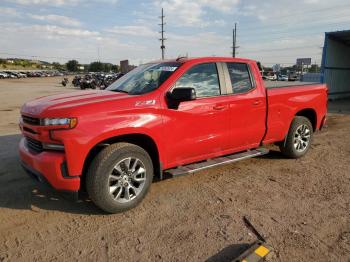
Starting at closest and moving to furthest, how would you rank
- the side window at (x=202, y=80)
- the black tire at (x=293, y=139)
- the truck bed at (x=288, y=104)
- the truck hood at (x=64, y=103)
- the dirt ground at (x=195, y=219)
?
the dirt ground at (x=195, y=219) → the truck hood at (x=64, y=103) → the side window at (x=202, y=80) → the truck bed at (x=288, y=104) → the black tire at (x=293, y=139)

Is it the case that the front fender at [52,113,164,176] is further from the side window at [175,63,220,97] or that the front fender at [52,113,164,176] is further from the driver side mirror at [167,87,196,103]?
the side window at [175,63,220,97]

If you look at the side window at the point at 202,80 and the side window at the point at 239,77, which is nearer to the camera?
the side window at the point at 202,80

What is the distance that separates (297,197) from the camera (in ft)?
14.7

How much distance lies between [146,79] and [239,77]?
5.02 ft

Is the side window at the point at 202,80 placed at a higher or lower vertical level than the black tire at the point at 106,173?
higher

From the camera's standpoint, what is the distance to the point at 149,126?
13.4 feet

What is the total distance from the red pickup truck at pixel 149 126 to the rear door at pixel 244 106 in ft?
0.05

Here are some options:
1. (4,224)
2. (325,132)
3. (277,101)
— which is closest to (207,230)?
(4,224)

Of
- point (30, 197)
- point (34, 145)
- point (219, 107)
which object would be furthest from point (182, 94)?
point (30, 197)

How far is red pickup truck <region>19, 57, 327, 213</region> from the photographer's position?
3654 millimetres

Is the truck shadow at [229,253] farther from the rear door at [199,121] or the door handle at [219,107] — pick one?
the door handle at [219,107]

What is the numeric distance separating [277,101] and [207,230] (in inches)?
115

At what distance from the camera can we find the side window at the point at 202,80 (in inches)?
179

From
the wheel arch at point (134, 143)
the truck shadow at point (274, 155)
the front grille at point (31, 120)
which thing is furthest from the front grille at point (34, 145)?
the truck shadow at point (274, 155)
